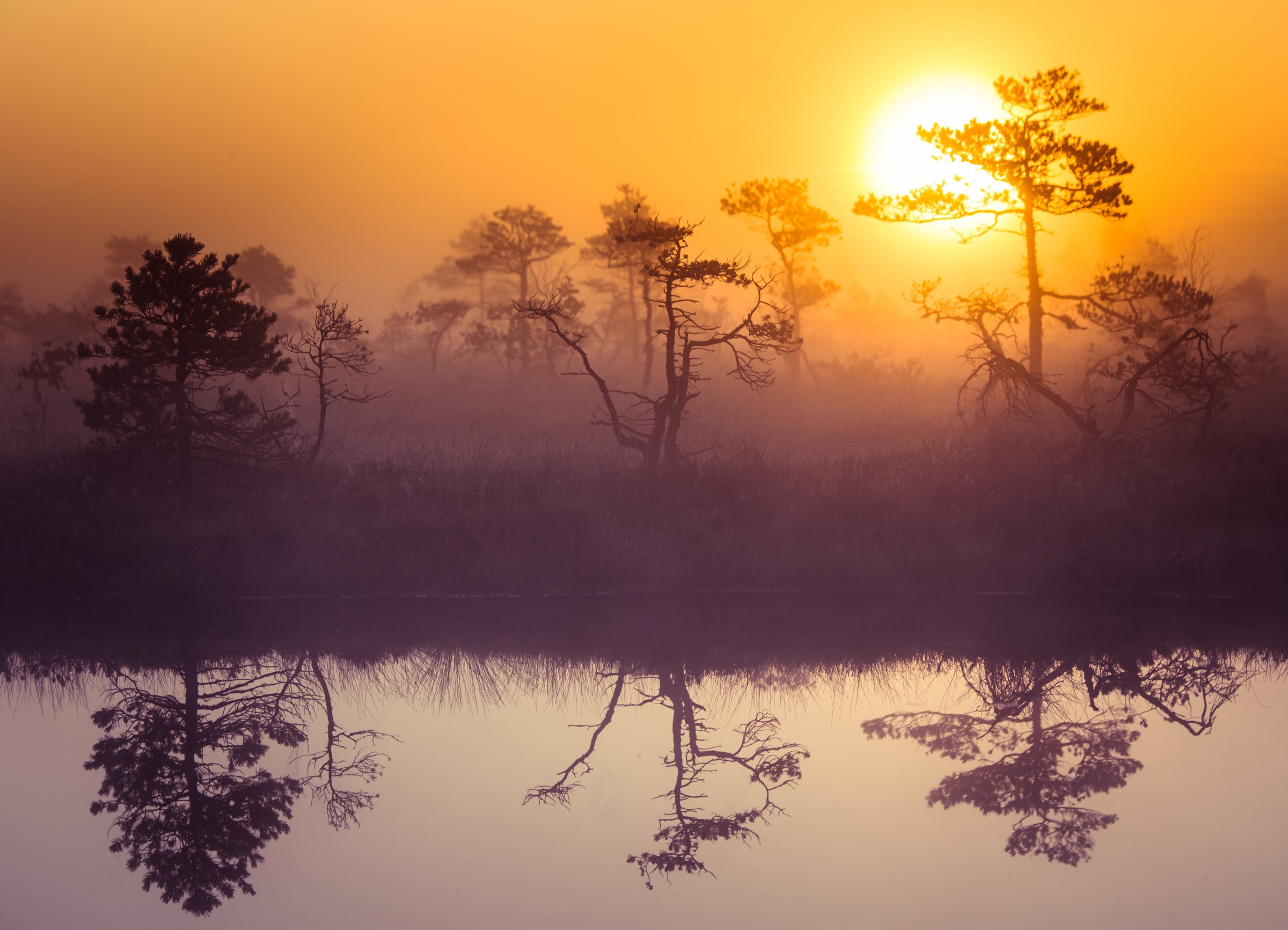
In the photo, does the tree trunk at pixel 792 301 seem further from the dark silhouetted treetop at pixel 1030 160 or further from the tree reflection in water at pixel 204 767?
the tree reflection in water at pixel 204 767

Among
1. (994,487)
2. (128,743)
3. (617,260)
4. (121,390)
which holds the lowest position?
(128,743)

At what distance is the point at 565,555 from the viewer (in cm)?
1577

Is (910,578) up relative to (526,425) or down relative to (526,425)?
down

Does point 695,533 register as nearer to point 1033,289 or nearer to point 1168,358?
point 1168,358

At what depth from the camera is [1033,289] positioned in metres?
25.5

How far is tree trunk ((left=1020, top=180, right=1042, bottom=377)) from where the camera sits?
25188 millimetres

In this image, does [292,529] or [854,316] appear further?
[854,316]

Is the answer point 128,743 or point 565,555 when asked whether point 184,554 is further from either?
point 128,743

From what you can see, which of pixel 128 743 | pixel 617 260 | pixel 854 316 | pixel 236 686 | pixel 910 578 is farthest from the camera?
pixel 854 316

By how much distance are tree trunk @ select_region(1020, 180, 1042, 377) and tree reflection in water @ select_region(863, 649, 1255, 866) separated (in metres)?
15.9

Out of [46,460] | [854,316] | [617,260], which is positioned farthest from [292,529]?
[854,316]

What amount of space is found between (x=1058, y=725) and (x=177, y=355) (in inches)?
670

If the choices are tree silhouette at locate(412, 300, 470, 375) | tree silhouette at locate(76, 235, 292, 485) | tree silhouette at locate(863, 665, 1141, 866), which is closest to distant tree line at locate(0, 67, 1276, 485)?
tree silhouette at locate(76, 235, 292, 485)

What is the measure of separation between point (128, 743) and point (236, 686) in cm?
177
